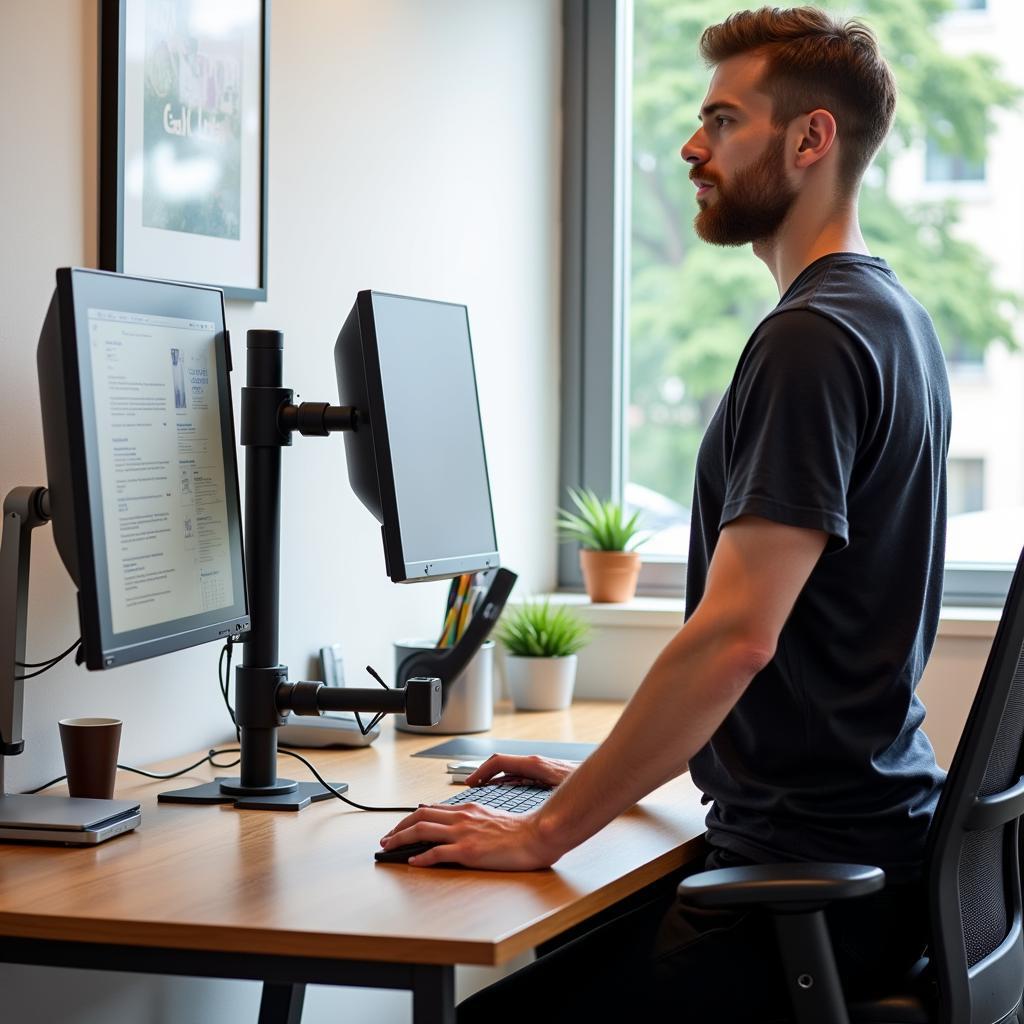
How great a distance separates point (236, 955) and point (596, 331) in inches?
89.5

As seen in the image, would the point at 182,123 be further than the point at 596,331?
No

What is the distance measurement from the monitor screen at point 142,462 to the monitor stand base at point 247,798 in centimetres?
21

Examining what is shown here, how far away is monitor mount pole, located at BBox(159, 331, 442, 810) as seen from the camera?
1.81 m

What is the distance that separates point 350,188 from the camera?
250 centimetres

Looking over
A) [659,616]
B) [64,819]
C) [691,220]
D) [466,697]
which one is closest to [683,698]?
[64,819]

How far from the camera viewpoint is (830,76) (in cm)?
175

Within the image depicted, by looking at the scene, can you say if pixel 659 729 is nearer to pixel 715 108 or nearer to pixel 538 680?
pixel 715 108

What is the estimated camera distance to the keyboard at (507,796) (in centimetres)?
173

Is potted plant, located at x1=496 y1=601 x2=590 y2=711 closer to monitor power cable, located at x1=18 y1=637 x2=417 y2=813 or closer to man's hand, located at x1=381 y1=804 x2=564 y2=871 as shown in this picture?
monitor power cable, located at x1=18 y1=637 x2=417 y2=813

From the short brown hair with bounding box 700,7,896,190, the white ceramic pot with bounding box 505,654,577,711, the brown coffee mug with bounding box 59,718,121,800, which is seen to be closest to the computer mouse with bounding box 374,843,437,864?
the brown coffee mug with bounding box 59,718,121,800

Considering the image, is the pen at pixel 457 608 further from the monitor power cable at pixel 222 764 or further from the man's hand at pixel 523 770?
the man's hand at pixel 523 770

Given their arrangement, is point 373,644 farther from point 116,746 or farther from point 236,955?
point 236,955

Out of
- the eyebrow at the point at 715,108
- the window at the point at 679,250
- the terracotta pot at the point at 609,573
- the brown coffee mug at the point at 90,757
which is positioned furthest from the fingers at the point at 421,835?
the window at the point at 679,250

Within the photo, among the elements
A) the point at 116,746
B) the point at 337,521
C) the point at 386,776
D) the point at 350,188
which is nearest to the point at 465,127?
the point at 350,188
